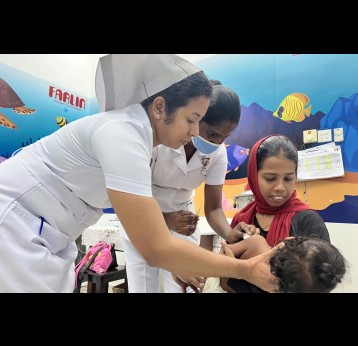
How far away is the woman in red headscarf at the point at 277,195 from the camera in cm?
132

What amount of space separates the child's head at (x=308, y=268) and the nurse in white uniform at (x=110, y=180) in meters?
0.09

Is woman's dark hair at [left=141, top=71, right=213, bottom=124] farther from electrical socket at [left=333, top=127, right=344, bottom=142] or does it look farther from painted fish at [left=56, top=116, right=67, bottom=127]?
painted fish at [left=56, top=116, right=67, bottom=127]

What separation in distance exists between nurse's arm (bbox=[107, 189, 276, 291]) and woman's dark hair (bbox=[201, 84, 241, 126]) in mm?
667

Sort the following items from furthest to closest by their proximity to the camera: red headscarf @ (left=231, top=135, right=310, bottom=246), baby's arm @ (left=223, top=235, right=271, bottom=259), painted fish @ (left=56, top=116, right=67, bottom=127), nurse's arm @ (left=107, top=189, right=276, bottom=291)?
painted fish @ (left=56, top=116, right=67, bottom=127) < red headscarf @ (left=231, top=135, right=310, bottom=246) < baby's arm @ (left=223, top=235, right=271, bottom=259) < nurse's arm @ (left=107, top=189, right=276, bottom=291)

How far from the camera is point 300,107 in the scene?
2.82m

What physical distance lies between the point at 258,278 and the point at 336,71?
2465mm

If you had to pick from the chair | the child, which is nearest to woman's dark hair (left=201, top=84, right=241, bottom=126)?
the child

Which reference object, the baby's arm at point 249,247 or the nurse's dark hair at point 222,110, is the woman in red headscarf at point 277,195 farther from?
the nurse's dark hair at point 222,110

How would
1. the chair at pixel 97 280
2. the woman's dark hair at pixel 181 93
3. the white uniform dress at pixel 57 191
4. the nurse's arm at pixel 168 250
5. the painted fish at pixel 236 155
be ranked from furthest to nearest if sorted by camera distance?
the painted fish at pixel 236 155 → the chair at pixel 97 280 → the woman's dark hair at pixel 181 93 → the white uniform dress at pixel 57 191 → the nurse's arm at pixel 168 250

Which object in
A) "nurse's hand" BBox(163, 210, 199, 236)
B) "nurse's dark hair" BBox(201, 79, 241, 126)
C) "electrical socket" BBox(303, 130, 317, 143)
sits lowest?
"nurse's hand" BBox(163, 210, 199, 236)

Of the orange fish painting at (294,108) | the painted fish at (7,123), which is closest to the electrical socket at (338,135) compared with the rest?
the orange fish painting at (294,108)

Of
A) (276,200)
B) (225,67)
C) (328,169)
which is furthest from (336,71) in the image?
(276,200)

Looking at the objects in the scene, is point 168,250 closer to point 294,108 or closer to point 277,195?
point 277,195

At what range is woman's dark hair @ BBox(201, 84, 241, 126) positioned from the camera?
136cm
